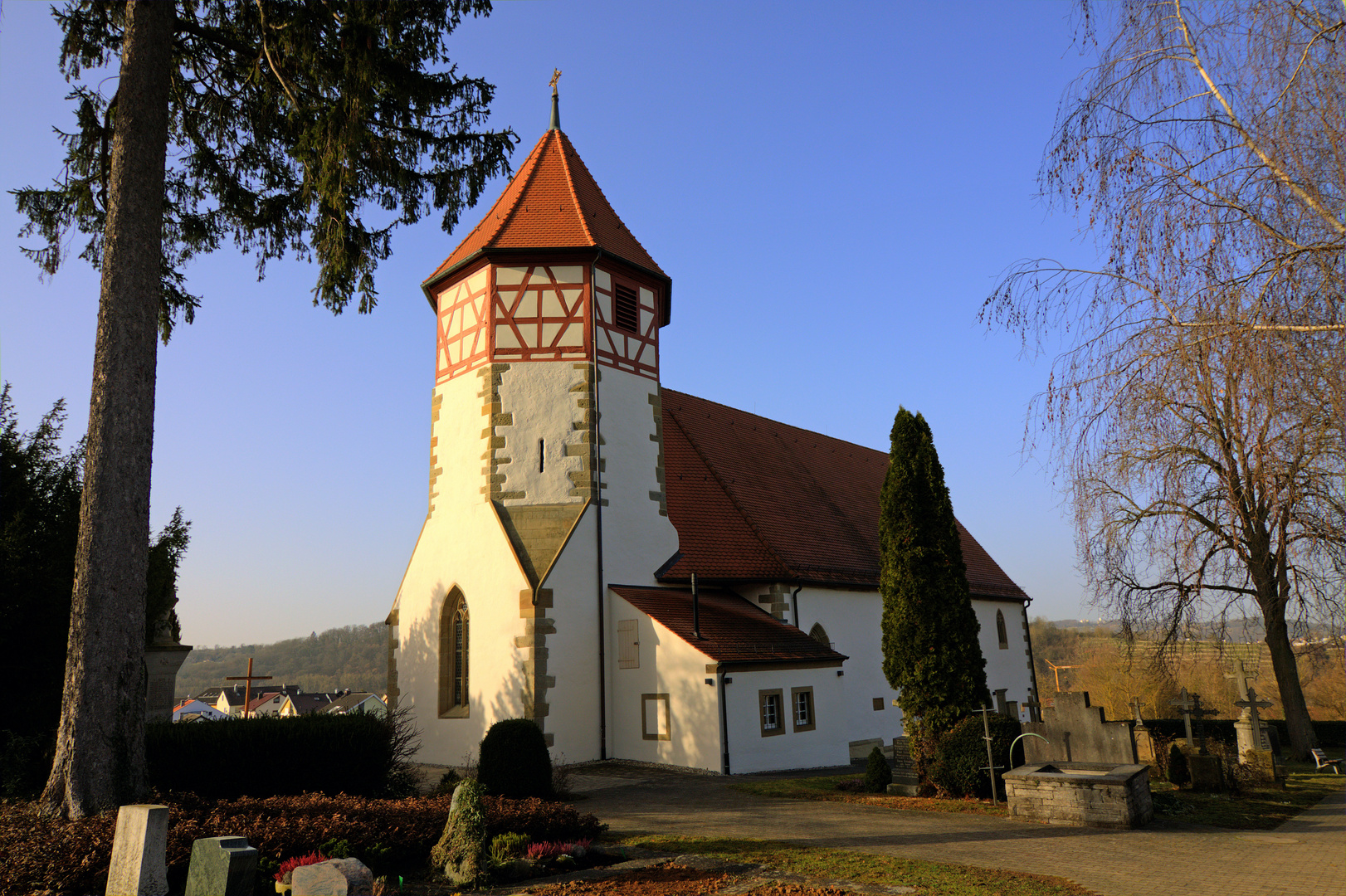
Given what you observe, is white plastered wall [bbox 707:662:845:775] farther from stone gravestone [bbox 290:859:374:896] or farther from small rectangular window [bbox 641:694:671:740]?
stone gravestone [bbox 290:859:374:896]

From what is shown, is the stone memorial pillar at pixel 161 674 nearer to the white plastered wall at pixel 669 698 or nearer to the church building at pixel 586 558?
the church building at pixel 586 558

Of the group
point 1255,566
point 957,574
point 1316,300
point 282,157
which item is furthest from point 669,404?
point 1316,300

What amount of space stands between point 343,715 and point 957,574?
9793 mm

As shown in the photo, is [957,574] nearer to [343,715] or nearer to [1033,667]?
[343,715]

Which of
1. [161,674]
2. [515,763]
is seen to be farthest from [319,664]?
[515,763]

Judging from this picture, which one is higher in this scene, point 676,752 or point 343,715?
point 343,715

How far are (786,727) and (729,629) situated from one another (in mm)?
2206

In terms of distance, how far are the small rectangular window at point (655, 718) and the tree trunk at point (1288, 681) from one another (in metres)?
13.2

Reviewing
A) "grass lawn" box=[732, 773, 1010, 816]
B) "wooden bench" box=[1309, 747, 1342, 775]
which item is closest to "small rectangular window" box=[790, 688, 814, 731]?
"grass lawn" box=[732, 773, 1010, 816]

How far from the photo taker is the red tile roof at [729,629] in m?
15.7

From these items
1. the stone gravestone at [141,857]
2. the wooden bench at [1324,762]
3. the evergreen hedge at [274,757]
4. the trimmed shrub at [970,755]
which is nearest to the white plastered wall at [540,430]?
the evergreen hedge at [274,757]

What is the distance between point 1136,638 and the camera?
687 inches

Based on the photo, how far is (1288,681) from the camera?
60.9 ft

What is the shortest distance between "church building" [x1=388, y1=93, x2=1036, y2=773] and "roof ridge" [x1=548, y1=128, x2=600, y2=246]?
75mm
